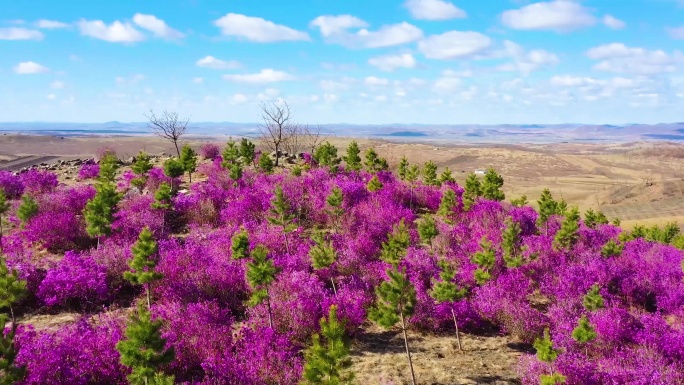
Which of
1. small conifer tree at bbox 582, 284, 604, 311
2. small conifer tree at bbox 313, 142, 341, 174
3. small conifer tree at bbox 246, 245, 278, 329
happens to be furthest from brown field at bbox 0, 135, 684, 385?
small conifer tree at bbox 313, 142, 341, 174

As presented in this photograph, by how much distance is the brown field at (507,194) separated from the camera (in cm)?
1144

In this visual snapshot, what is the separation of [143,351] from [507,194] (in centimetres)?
6677

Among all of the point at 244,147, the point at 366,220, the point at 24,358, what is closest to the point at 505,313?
the point at 366,220

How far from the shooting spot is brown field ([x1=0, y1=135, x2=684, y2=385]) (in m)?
11.4

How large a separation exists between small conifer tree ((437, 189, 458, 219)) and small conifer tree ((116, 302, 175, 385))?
1769 cm

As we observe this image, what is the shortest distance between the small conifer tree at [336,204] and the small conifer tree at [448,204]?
571cm

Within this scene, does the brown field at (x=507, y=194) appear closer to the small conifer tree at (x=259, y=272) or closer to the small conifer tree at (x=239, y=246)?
the small conifer tree at (x=259, y=272)

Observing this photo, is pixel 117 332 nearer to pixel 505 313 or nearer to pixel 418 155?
pixel 505 313

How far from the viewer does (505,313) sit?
1398cm

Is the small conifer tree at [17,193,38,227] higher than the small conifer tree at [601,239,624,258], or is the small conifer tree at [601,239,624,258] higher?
the small conifer tree at [17,193,38,227]

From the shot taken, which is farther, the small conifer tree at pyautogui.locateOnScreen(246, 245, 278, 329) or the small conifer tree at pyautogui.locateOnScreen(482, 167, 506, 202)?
the small conifer tree at pyautogui.locateOnScreen(482, 167, 506, 202)

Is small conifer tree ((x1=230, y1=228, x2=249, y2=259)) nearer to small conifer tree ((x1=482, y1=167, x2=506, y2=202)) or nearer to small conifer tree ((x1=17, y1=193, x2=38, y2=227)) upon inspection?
small conifer tree ((x1=17, y1=193, x2=38, y2=227))

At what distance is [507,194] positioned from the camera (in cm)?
6812

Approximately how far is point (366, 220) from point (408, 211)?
3011 millimetres
